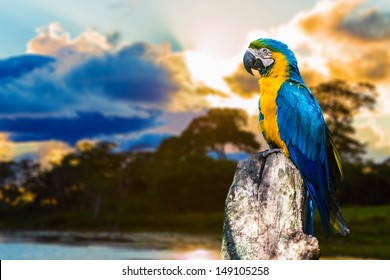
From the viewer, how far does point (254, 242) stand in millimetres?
3822

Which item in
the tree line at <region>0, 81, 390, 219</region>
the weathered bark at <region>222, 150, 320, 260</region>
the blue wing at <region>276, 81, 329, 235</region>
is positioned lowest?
the weathered bark at <region>222, 150, 320, 260</region>

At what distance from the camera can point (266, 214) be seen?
12.6 feet

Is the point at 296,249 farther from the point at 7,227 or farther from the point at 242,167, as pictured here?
the point at 7,227

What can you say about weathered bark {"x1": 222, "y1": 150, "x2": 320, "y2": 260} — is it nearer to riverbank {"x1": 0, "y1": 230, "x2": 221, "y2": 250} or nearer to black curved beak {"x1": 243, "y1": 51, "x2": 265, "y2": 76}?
black curved beak {"x1": 243, "y1": 51, "x2": 265, "y2": 76}

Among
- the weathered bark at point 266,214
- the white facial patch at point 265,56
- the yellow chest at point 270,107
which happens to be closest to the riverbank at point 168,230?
the yellow chest at point 270,107

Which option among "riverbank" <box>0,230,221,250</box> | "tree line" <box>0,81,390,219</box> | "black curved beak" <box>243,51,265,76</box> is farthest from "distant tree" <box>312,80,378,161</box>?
"black curved beak" <box>243,51,265,76</box>

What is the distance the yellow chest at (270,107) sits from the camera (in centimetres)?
460

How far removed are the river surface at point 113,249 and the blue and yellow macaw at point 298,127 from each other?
9477 mm

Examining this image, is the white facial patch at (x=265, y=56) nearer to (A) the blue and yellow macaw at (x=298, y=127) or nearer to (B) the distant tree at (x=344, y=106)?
(A) the blue and yellow macaw at (x=298, y=127)

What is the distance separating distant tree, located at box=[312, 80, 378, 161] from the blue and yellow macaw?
15.2 m

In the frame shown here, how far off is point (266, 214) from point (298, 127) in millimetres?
929

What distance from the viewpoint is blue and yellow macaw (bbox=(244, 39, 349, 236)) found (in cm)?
429

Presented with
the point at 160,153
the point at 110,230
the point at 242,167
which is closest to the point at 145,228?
the point at 110,230
